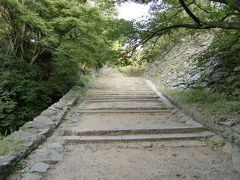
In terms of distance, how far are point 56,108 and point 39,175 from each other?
2887mm

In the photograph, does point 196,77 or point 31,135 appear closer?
point 31,135

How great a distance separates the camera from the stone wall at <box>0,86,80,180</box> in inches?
93.9

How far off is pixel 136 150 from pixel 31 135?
1818 millimetres

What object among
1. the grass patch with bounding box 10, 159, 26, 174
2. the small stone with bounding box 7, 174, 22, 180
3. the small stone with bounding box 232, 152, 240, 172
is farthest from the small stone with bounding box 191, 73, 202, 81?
the small stone with bounding box 7, 174, 22, 180

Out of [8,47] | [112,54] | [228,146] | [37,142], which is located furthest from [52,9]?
[228,146]

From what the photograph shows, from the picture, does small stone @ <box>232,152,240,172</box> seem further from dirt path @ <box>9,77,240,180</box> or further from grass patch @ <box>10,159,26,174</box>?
grass patch @ <box>10,159,26,174</box>

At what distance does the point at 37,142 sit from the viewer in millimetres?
3234

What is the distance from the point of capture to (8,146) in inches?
108

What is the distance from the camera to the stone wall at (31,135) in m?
2.39

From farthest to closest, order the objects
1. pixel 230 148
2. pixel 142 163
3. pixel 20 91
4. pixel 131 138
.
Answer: pixel 20 91 < pixel 131 138 < pixel 230 148 < pixel 142 163

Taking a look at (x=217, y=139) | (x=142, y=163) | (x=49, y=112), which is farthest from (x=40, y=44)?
(x=217, y=139)

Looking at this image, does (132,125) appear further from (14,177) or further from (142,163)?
(14,177)

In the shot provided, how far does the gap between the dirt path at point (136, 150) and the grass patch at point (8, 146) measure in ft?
0.94

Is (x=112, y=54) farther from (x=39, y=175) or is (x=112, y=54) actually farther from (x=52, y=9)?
(x=39, y=175)
